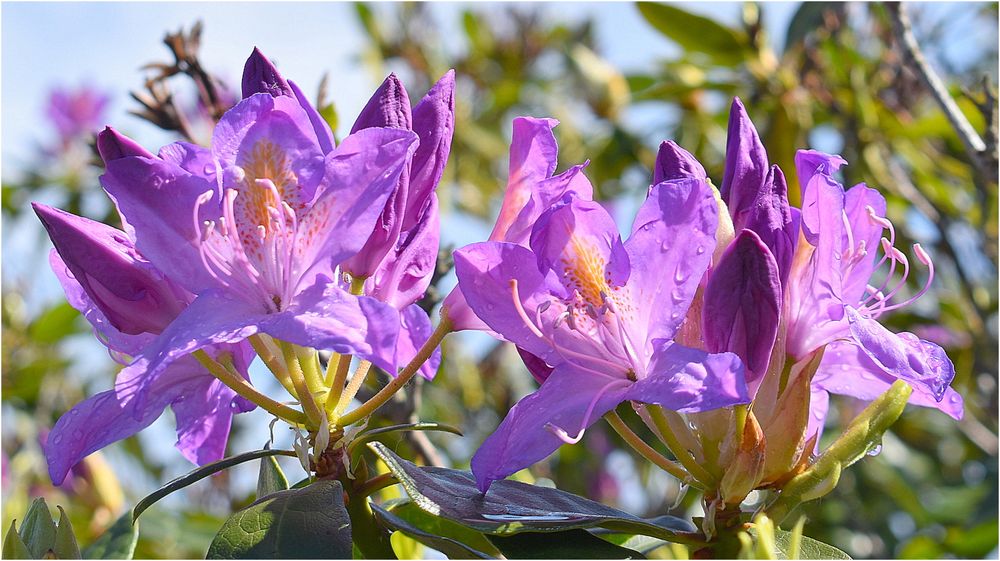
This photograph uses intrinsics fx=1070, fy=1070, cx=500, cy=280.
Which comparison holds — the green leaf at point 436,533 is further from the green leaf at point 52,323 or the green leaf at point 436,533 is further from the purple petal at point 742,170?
the green leaf at point 52,323

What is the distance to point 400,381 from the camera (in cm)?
117

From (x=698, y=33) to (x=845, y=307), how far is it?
2142 mm

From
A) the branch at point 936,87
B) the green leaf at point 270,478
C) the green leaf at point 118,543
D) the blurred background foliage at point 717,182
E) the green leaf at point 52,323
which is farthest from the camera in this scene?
the green leaf at point 52,323

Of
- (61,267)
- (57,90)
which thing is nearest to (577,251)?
(61,267)

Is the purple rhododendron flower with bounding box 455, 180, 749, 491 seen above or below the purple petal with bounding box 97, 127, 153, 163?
below

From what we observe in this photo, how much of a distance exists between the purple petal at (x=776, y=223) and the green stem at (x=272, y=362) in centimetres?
55

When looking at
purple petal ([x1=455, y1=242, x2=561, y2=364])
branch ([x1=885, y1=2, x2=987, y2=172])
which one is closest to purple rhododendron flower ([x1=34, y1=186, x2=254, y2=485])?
purple petal ([x1=455, y1=242, x2=561, y2=364])

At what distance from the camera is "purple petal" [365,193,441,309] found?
126 centimetres

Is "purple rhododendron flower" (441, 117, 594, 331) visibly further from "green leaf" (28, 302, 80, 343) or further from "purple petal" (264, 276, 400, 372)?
"green leaf" (28, 302, 80, 343)

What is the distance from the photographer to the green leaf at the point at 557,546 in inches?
45.3

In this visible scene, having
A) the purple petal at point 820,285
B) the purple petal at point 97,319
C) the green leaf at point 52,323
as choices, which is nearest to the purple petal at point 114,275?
the purple petal at point 97,319

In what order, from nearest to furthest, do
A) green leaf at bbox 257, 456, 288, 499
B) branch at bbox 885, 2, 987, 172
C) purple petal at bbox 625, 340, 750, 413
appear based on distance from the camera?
1. purple petal at bbox 625, 340, 750, 413
2. green leaf at bbox 257, 456, 288, 499
3. branch at bbox 885, 2, 987, 172

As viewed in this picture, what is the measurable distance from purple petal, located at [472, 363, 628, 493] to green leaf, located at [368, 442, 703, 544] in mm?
40

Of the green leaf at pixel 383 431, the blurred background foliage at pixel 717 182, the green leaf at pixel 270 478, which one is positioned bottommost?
the blurred background foliage at pixel 717 182
